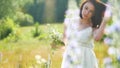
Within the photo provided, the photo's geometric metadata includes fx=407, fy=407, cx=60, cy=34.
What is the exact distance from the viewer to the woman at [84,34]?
316 cm

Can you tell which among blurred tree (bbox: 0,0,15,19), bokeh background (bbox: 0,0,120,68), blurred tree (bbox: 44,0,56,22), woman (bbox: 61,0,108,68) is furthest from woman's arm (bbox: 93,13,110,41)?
blurred tree (bbox: 0,0,15,19)

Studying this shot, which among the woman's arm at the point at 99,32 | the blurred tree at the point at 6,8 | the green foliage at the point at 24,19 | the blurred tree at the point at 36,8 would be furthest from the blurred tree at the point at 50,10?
the woman's arm at the point at 99,32

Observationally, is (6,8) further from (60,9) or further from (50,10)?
(50,10)

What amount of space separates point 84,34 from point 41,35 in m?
11.6

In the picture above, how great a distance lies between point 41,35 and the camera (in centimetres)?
1481

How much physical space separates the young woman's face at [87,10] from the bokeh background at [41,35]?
0.08 metres

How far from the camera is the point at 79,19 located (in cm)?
332

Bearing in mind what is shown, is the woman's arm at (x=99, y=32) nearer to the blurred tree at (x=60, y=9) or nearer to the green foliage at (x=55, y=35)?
the green foliage at (x=55, y=35)

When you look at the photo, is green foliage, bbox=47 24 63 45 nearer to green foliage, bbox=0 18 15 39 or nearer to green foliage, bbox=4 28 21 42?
green foliage, bbox=4 28 21 42

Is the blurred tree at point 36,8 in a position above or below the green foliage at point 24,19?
above

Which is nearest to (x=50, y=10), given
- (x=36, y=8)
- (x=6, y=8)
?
(x=6, y=8)

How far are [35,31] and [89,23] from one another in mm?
18328

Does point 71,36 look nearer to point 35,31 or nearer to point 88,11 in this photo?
point 88,11

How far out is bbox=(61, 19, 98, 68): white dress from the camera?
3.24 m
